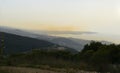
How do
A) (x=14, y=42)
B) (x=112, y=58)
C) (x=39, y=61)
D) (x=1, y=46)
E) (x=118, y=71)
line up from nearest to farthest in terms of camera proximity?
(x=1, y=46) → (x=118, y=71) → (x=39, y=61) → (x=112, y=58) → (x=14, y=42)

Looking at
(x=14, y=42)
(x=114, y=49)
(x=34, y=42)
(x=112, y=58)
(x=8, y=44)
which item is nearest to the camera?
(x=112, y=58)

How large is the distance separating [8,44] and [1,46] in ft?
175

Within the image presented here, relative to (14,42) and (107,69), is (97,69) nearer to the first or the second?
(107,69)

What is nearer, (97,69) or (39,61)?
(97,69)

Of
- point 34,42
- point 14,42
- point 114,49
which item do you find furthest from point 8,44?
point 114,49

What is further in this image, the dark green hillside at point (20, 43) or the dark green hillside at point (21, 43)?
the dark green hillside at point (20, 43)

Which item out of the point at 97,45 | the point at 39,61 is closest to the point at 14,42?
the point at 97,45

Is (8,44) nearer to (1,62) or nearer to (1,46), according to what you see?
(1,62)

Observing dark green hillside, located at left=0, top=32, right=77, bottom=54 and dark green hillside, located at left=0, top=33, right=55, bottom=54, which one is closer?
dark green hillside, located at left=0, top=32, right=77, bottom=54

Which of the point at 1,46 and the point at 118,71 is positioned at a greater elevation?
the point at 1,46

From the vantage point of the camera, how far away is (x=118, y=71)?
2797 cm

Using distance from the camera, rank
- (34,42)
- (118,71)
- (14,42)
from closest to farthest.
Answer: (118,71) → (14,42) → (34,42)

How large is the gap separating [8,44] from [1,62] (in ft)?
158

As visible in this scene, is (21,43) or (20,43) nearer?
(20,43)
